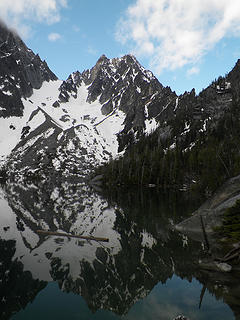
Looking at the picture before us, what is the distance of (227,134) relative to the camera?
480 ft

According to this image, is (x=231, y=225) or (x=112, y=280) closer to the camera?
(x=112, y=280)

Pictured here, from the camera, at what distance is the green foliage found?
19.9 meters

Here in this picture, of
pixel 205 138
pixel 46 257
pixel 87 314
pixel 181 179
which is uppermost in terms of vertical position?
pixel 205 138

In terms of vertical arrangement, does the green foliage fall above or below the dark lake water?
above

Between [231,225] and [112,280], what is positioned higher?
[231,225]

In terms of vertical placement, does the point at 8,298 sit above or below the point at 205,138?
below

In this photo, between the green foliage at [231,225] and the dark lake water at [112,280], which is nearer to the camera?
the dark lake water at [112,280]

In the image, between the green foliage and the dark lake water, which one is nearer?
the dark lake water

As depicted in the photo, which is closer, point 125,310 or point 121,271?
point 125,310

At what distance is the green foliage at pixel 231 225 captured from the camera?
1991cm

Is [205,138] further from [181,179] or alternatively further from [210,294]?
[210,294]

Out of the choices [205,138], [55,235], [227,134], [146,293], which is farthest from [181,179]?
[146,293]

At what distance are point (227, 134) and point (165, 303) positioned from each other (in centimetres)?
15108

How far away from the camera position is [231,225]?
831 inches
